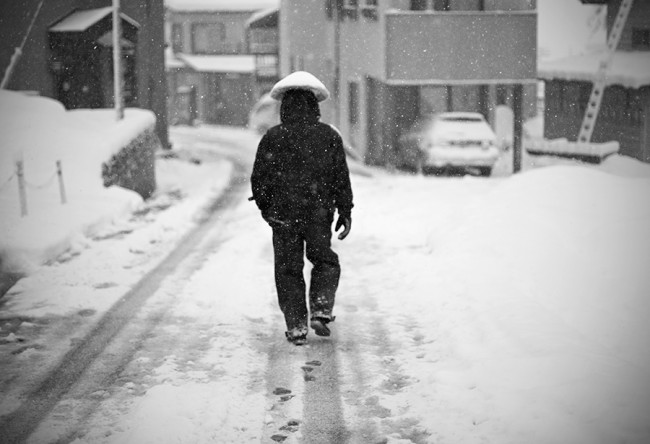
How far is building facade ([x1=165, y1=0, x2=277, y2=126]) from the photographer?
51.0 metres

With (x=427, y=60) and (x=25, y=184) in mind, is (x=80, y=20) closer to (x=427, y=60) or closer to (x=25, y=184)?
(x=427, y=60)

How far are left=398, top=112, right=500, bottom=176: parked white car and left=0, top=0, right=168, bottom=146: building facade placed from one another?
365 inches

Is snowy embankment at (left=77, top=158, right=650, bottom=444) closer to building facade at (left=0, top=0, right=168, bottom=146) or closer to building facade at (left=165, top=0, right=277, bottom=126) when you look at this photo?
building facade at (left=0, top=0, right=168, bottom=146)

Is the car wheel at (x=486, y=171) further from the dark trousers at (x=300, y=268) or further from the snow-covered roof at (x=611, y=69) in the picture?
the dark trousers at (x=300, y=268)

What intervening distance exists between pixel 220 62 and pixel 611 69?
33463 millimetres

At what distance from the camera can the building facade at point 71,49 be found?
21172 mm

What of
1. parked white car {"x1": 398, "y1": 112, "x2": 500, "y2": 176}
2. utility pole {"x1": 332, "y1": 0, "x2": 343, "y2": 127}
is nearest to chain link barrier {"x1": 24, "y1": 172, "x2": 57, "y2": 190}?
parked white car {"x1": 398, "y1": 112, "x2": 500, "y2": 176}

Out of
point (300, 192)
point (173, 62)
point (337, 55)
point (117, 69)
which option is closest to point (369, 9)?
point (337, 55)

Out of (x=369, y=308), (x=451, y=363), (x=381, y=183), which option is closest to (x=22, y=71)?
(x=381, y=183)

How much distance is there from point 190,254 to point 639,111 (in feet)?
48.2

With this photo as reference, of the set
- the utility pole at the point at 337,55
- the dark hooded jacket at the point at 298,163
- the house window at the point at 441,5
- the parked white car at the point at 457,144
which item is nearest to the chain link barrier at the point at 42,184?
the dark hooded jacket at the point at 298,163

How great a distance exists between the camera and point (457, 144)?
20.3 m

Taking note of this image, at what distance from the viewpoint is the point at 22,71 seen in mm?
21312

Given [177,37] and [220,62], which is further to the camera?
[177,37]
